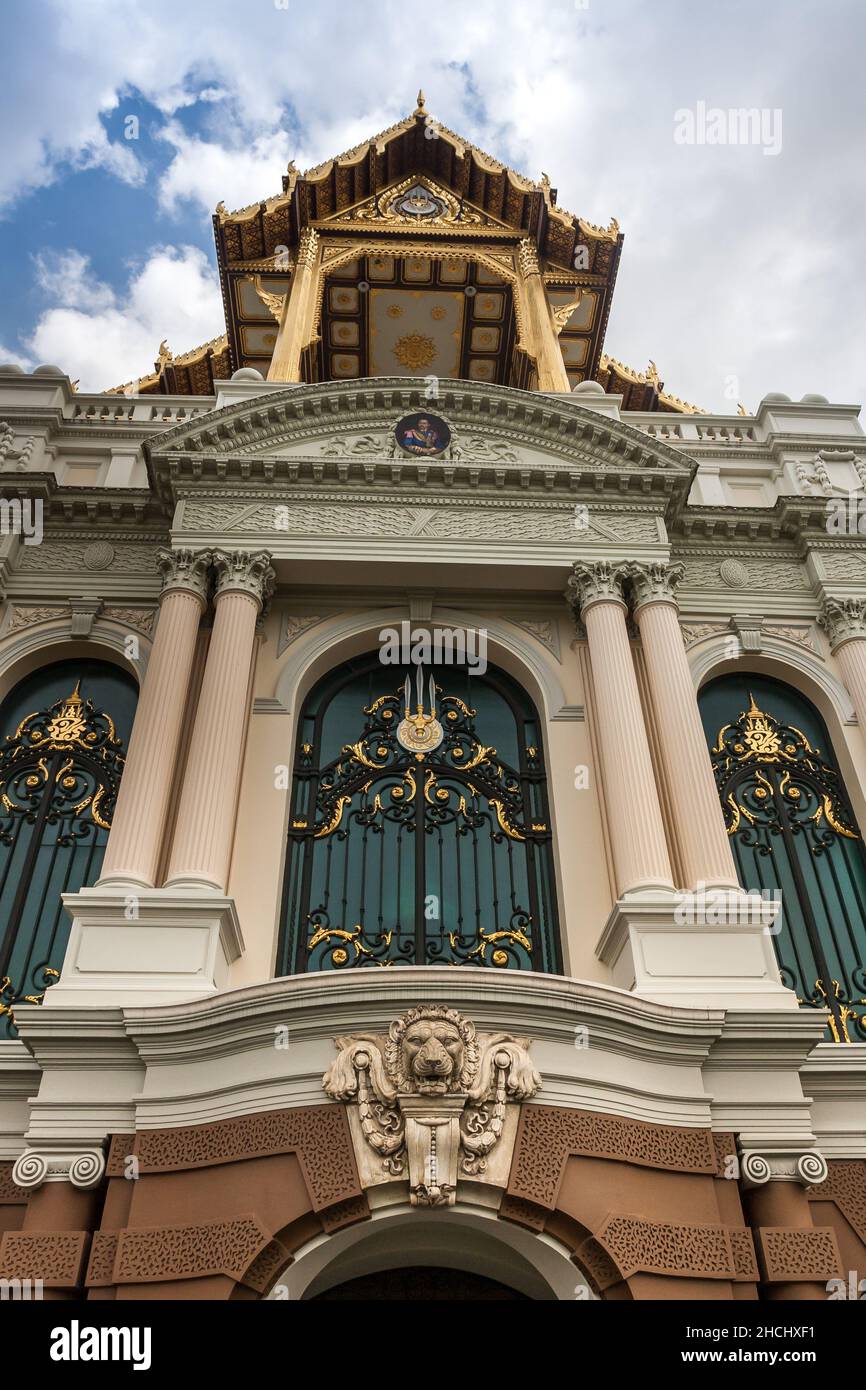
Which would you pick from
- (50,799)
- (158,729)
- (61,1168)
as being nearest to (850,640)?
(158,729)

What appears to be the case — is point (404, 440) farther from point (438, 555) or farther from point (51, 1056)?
point (51, 1056)

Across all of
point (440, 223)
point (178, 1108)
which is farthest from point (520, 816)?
point (440, 223)

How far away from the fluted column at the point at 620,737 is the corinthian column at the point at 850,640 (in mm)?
3111

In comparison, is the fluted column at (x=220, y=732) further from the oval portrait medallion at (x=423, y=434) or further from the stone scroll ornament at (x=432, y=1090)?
the oval portrait medallion at (x=423, y=434)

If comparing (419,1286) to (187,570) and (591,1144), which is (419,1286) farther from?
(187,570)

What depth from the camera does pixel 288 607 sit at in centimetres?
1471

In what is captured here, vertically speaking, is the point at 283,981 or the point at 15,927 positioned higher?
the point at 15,927

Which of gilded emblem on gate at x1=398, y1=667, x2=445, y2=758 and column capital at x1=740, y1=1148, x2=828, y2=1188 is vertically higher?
gilded emblem on gate at x1=398, y1=667, x2=445, y2=758

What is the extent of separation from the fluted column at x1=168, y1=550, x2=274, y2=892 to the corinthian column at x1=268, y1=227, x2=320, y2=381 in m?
5.76

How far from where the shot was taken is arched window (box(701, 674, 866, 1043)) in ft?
40.0

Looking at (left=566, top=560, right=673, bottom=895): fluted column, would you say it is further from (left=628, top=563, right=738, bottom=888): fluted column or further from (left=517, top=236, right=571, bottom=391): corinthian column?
(left=517, top=236, right=571, bottom=391): corinthian column

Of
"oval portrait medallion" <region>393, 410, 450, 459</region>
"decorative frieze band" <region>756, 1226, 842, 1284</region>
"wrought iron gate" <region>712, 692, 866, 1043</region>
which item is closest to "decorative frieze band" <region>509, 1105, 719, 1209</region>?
"decorative frieze band" <region>756, 1226, 842, 1284</region>

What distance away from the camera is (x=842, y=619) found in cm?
1466

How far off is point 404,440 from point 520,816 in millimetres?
5867
